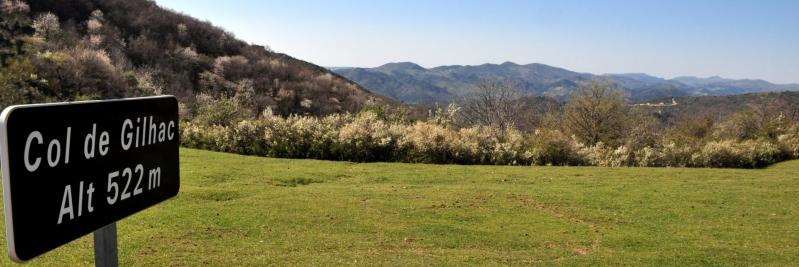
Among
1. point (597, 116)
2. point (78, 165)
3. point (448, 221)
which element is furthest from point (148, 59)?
point (78, 165)

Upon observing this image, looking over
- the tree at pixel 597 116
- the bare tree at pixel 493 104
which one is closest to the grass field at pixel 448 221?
the tree at pixel 597 116

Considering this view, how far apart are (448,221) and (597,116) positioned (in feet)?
95.2

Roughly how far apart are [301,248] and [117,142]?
6.06 metres

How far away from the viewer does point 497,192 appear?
13.8 metres

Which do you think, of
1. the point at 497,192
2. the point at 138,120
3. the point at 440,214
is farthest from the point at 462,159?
the point at 138,120

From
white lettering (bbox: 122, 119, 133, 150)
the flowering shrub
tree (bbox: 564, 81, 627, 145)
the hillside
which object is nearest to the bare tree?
tree (bbox: 564, 81, 627, 145)

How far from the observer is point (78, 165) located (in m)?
2.29

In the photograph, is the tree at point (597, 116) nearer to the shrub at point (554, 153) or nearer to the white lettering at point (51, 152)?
the shrub at point (554, 153)

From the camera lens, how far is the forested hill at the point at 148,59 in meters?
41.5

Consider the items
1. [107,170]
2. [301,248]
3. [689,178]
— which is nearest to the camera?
[107,170]

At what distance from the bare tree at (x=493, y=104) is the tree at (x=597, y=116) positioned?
4.25 meters

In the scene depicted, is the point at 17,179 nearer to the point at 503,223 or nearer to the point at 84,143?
the point at 84,143

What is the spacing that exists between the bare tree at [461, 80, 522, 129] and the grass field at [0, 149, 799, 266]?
22174 millimetres

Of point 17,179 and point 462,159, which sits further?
point 462,159
